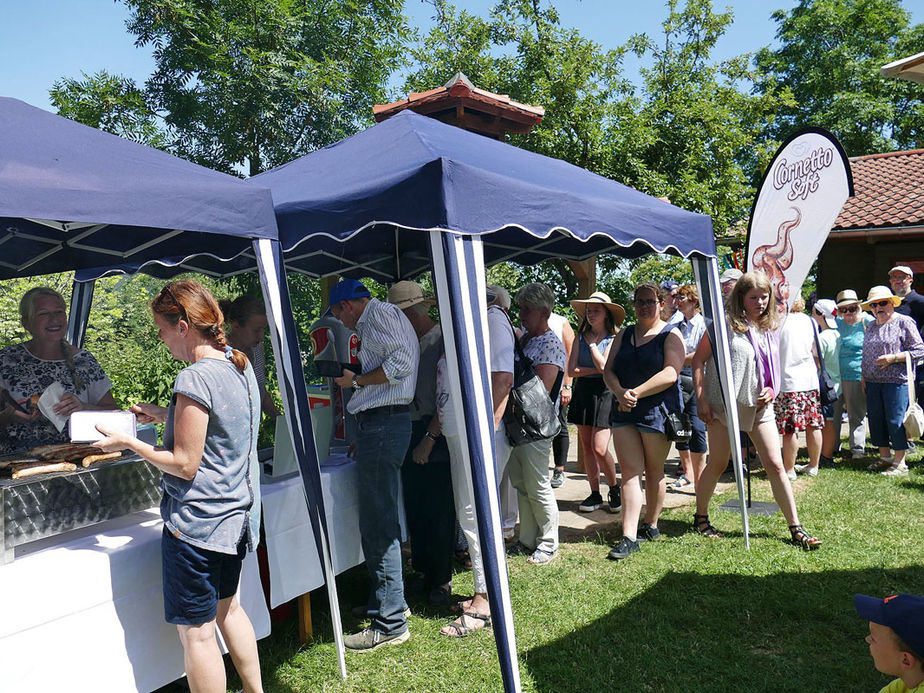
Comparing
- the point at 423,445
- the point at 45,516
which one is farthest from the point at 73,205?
the point at 423,445

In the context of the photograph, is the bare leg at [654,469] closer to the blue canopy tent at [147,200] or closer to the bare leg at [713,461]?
the bare leg at [713,461]

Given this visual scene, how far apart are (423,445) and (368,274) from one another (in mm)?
2611

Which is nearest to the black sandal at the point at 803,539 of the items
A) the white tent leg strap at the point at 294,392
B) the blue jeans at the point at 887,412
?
the blue jeans at the point at 887,412

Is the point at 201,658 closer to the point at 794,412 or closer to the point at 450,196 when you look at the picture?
the point at 450,196

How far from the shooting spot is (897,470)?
20.8 ft

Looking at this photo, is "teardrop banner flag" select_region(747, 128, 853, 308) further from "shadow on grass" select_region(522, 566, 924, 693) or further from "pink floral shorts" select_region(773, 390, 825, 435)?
"shadow on grass" select_region(522, 566, 924, 693)

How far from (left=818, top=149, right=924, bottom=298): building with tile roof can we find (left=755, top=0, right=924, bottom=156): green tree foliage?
7.26 m

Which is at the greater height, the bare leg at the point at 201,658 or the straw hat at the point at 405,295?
the straw hat at the point at 405,295

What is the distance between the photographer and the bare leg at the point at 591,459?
5590 millimetres

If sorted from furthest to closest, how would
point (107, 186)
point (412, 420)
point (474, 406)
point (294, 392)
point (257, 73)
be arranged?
1. point (257, 73)
2. point (412, 420)
3. point (294, 392)
4. point (474, 406)
5. point (107, 186)

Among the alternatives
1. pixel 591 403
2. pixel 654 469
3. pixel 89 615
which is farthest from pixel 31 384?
pixel 591 403

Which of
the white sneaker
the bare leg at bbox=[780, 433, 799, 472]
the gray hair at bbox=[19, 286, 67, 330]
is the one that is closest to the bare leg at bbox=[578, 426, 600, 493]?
the bare leg at bbox=[780, 433, 799, 472]

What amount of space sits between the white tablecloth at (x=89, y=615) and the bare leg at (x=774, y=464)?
140 inches

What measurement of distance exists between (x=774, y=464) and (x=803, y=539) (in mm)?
539
